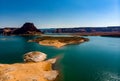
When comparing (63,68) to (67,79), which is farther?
(63,68)

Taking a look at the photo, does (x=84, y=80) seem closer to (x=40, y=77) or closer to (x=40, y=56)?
(x=40, y=77)

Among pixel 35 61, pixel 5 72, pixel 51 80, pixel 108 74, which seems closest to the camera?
pixel 51 80

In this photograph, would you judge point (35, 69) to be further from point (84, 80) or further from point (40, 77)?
point (84, 80)

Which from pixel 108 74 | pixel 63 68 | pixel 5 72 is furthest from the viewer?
pixel 63 68

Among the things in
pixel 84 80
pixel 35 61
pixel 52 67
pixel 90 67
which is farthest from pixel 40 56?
pixel 84 80

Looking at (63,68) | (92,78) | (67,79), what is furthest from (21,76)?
(92,78)

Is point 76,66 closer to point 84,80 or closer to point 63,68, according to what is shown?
point 63,68

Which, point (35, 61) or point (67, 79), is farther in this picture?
point (35, 61)

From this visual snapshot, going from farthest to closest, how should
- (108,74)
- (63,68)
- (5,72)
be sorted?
(63,68) → (108,74) → (5,72)

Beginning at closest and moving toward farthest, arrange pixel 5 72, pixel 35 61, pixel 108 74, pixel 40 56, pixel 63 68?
pixel 5 72 < pixel 108 74 < pixel 63 68 < pixel 35 61 < pixel 40 56
